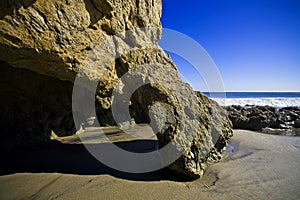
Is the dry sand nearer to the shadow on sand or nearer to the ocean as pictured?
the shadow on sand

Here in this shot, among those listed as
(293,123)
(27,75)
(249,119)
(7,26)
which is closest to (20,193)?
(7,26)

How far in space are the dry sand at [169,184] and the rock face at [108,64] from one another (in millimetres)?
372

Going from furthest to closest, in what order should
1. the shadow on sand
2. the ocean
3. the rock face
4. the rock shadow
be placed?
the ocean → the shadow on sand → the rock face → the rock shadow

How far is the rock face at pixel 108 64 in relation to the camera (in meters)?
2.52

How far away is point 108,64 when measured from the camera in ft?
10.8

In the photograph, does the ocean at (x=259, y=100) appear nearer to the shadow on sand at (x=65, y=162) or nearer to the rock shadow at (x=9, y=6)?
the shadow on sand at (x=65, y=162)

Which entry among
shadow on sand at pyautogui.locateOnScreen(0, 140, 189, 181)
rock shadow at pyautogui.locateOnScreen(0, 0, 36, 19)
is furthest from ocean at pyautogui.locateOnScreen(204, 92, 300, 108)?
rock shadow at pyautogui.locateOnScreen(0, 0, 36, 19)

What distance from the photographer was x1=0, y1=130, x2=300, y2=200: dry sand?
2584mm

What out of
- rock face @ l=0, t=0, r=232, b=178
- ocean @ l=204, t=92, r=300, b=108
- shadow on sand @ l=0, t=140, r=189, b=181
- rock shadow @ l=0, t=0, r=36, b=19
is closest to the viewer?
rock shadow @ l=0, t=0, r=36, b=19

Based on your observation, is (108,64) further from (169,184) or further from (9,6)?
(169,184)

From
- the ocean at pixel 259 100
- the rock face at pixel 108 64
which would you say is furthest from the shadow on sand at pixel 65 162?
the ocean at pixel 259 100

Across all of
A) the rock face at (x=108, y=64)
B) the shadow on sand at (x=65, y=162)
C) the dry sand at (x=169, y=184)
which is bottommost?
the dry sand at (x=169, y=184)

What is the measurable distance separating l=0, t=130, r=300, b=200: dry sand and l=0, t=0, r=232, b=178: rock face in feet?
1.22

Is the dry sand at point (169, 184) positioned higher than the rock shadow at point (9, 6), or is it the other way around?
the rock shadow at point (9, 6)
